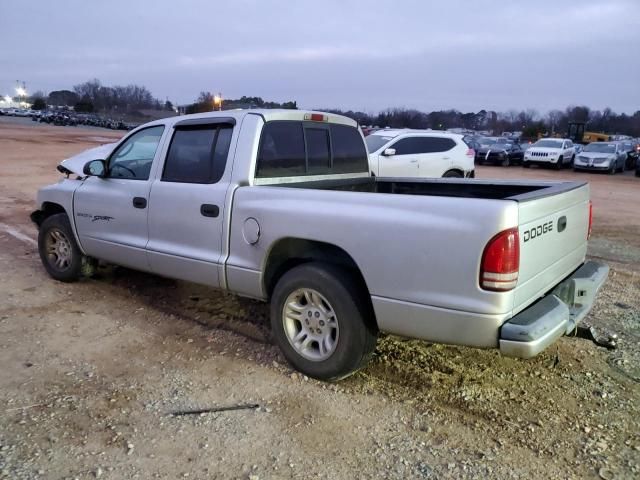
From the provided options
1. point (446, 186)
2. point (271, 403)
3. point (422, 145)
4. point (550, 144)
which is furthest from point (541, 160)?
point (271, 403)

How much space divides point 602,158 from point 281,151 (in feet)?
82.5

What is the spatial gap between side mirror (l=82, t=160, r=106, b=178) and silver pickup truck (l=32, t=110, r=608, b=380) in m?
0.01

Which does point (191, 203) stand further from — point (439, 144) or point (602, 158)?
point (602, 158)

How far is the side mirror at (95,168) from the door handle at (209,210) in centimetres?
155

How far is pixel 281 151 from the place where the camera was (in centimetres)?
434

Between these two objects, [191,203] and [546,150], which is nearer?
[191,203]

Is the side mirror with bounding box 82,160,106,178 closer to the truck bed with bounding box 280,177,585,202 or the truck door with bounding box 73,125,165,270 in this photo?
the truck door with bounding box 73,125,165,270

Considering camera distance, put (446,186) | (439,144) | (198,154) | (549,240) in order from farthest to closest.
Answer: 1. (439,144)
2. (446,186)
3. (198,154)
4. (549,240)

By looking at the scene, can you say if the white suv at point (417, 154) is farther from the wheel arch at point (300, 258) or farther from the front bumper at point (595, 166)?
the front bumper at point (595, 166)

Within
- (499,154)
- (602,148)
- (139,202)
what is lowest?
(139,202)

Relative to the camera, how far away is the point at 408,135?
12672 millimetres

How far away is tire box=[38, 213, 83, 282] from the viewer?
5.72 metres

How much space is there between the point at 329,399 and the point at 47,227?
406 centimetres

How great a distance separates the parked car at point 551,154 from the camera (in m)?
26.9
